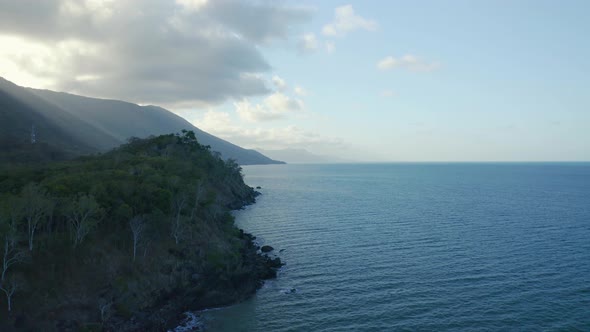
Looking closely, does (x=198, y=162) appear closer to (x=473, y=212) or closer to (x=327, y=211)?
(x=327, y=211)

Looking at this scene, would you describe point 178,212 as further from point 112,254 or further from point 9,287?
point 9,287

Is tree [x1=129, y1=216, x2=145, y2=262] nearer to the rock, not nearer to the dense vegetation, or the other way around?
the dense vegetation

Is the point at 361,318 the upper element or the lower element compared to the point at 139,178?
lower

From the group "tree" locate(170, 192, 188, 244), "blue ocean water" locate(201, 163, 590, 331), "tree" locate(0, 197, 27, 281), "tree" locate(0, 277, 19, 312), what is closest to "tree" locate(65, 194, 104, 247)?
"tree" locate(0, 197, 27, 281)

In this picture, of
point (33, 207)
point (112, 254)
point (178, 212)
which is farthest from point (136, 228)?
point (33, 207)

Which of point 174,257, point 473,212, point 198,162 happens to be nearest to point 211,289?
point 174,257
